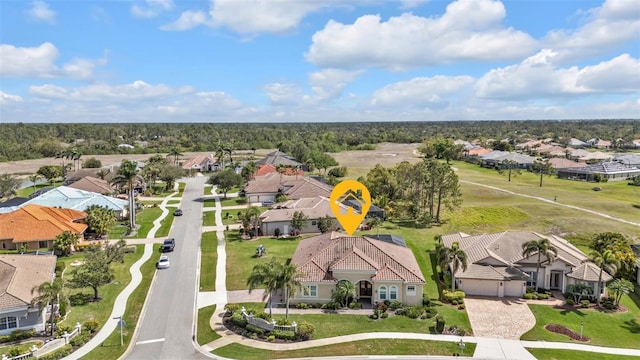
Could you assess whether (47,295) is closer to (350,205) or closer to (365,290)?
(365,290)

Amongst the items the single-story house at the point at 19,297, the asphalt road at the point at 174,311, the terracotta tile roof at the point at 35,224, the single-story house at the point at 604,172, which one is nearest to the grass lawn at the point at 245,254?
the asphalt road at the point at 174,311

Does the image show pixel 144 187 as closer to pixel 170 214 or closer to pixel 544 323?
pixel 170 214

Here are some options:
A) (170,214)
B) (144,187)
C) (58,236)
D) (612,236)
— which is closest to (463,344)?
(612,236)

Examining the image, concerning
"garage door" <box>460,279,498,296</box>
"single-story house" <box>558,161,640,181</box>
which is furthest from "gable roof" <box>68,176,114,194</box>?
"single-story house" <box>558,161,640,181</box>

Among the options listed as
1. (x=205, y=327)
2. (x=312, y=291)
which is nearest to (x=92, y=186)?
(x=205, y=327)

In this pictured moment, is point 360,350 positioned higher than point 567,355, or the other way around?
point 360,350

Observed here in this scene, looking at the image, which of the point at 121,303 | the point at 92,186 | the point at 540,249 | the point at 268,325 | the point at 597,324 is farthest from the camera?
the point at 92,186

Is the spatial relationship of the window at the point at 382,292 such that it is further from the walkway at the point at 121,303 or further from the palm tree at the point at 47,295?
the palm tree at the point at 47,295
